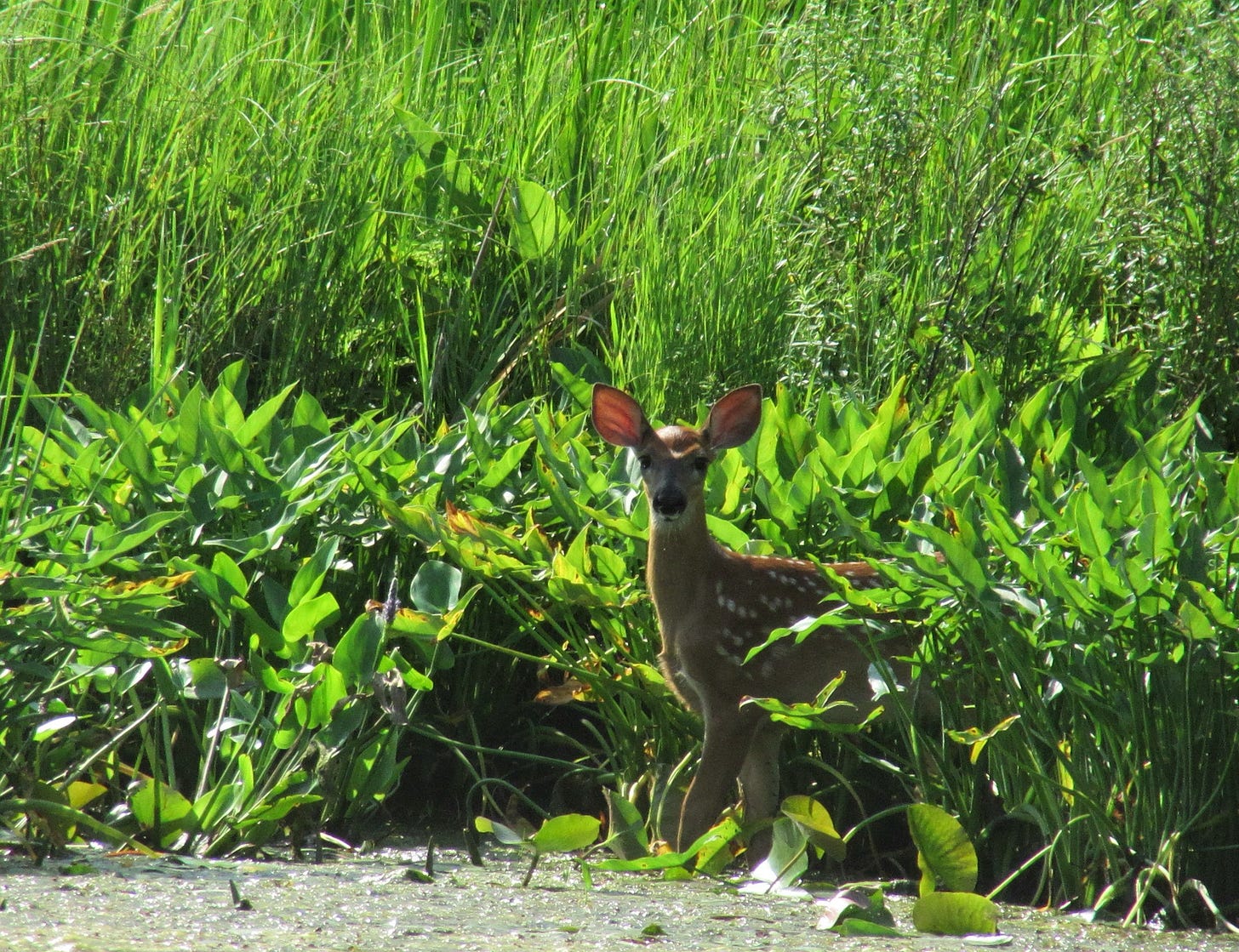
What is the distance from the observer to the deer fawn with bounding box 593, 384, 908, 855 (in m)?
4.06

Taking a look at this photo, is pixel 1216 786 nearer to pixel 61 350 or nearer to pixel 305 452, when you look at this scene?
pixel 305 452

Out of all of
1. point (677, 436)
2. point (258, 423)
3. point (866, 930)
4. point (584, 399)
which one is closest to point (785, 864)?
point (866, 930)

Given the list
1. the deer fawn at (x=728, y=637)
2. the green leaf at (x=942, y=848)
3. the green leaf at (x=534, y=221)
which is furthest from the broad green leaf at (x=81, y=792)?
the green leaf at (x=534, y=221)

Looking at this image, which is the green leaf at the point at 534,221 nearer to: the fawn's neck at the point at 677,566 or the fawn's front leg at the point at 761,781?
the fawn's neck at the point at 677,566

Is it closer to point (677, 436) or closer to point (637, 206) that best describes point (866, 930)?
point (677, 436)

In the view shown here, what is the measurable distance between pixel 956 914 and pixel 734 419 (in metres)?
1.57

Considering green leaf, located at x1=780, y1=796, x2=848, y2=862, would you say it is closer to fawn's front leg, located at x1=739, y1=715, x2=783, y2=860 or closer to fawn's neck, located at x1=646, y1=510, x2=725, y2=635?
fawn's front leg, located at x1=739, y1=715, x2=783, y2=860

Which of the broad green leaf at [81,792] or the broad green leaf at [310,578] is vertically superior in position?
the broad green leaf at [310,578]

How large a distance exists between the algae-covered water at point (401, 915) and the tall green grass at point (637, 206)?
189 centimetres

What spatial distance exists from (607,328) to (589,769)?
7.24 feet

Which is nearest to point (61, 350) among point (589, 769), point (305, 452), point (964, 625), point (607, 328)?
point (305, 452)

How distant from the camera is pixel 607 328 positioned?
6.05m

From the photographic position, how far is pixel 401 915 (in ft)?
11.0

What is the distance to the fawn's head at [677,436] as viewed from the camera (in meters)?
4.27
